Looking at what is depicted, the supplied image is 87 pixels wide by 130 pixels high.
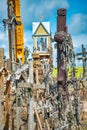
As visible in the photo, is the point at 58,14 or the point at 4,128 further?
the point at 58,14

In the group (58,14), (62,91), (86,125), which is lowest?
(86,125)

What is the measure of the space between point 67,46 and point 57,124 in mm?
2472

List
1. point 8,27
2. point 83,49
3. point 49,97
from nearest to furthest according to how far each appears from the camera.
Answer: point 49,97, point 8,27, point 83,49

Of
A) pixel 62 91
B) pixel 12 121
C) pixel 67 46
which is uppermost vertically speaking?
pixel 67 46

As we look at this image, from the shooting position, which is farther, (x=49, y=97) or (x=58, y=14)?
(x=49, y=97)

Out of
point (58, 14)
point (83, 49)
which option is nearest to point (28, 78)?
point (58, 14)

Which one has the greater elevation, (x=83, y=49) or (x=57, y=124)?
(x=83, y=49)

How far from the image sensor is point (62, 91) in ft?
Answer: 40.7

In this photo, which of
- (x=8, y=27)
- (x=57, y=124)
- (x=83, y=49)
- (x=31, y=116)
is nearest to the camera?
(x=31, y=116)

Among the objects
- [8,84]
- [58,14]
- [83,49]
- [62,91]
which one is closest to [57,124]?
[62,91]

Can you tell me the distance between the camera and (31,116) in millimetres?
10172

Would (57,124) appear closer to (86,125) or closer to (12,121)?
(12,121)

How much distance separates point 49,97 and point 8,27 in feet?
13.7

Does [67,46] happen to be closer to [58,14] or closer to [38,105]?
[58,14]
